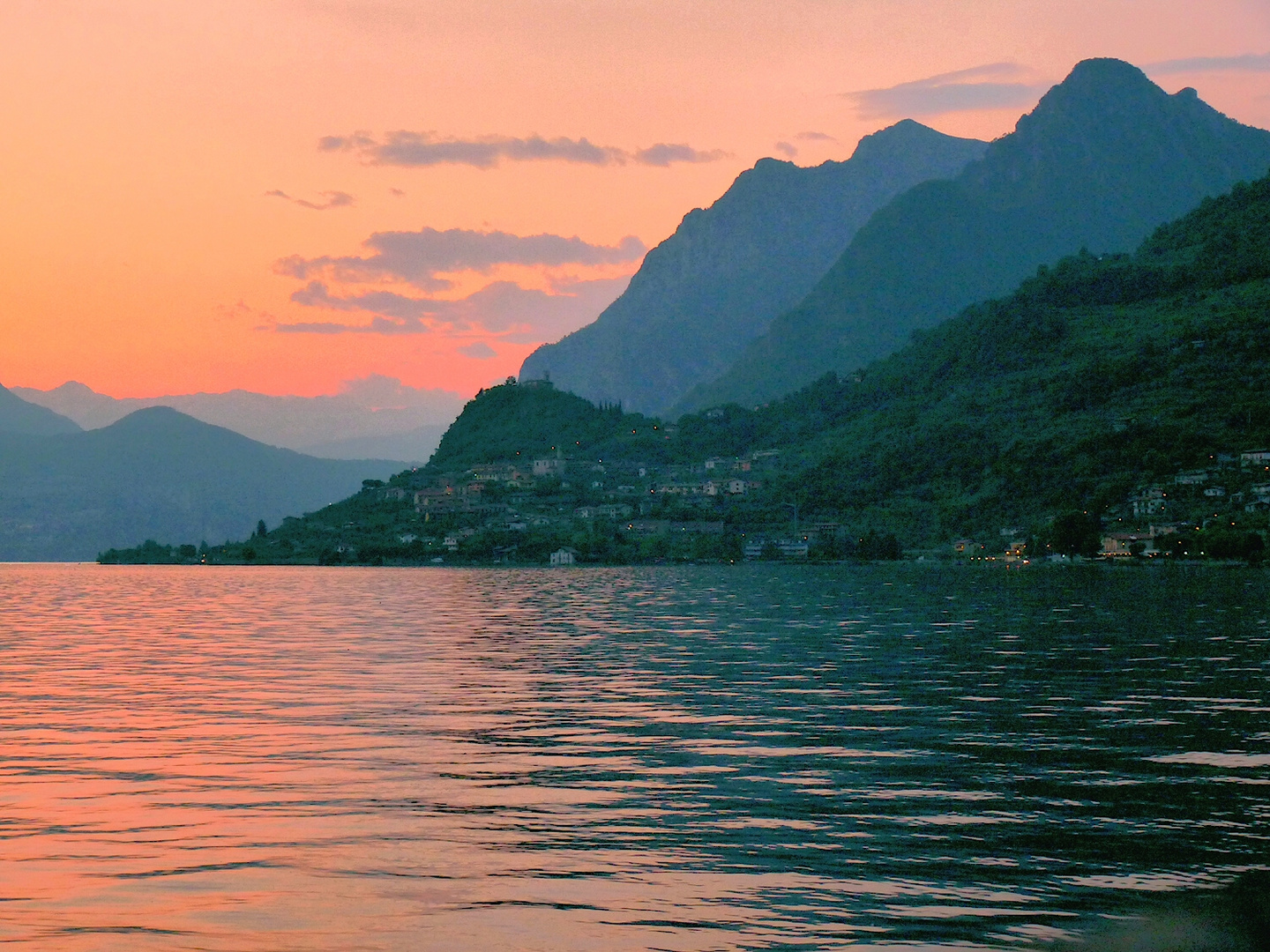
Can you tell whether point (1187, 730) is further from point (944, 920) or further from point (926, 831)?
point (944, 920)

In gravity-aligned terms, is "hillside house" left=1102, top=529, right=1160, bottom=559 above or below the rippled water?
above

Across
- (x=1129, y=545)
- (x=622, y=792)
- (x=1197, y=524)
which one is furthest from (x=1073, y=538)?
(x=622, y=792)

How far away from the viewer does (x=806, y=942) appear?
15570mm

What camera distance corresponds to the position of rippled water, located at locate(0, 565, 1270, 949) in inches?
665

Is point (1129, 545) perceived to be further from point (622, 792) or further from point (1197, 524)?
point (622, 792)

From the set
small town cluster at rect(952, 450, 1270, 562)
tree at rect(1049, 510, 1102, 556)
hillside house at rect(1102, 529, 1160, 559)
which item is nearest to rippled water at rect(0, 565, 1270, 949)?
small town cluster at rect(952, 450, 1270, 562)

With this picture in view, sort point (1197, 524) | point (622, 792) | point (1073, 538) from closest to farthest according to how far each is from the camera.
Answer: point (622, 792)
point (1197, 524)
point (1073, 538)

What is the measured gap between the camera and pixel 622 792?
2488 centimetres

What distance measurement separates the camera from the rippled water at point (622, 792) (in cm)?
1689

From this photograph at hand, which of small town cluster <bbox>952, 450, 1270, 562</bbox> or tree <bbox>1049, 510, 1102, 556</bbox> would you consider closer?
small town cluster <bbox>952, 450, 1270, 562</bbox>

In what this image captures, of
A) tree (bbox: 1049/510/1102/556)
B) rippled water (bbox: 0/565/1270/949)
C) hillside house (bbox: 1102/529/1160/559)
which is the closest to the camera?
rippled water (bbox: 0/565/1270/949)

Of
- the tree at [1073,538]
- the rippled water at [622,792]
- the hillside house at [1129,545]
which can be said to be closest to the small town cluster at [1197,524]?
the hillside house at [1129,545]

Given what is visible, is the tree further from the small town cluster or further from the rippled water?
the rippled water

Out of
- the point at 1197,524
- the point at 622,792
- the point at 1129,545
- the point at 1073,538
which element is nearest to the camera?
the point at 622,792
